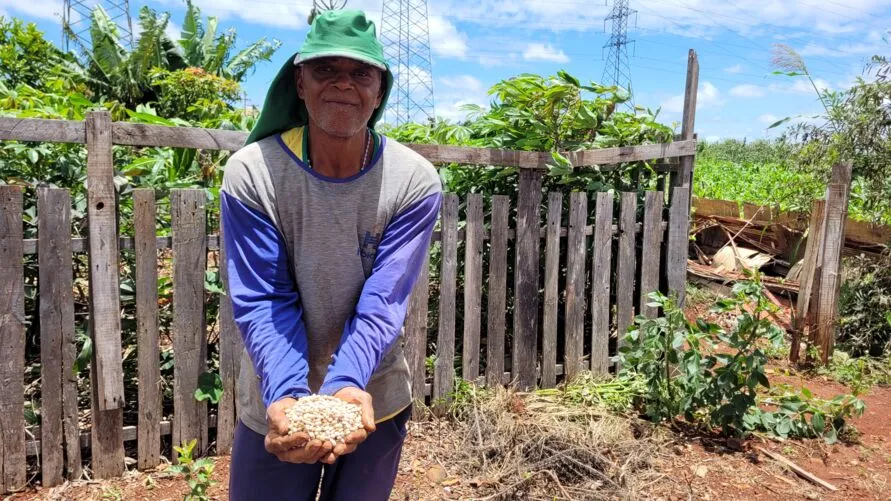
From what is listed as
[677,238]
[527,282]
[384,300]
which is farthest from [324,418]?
[677,238]

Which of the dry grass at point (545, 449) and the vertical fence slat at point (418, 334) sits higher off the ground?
the vertical fence slat at point (418, 334)

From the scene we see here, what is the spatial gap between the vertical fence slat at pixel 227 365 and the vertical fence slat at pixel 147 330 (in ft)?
1.00

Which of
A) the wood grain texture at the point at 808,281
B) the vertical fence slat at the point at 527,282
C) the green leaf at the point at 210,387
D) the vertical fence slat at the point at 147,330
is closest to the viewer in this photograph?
the vertical fence slat at the point at 147,330

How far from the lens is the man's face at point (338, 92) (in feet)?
5.71

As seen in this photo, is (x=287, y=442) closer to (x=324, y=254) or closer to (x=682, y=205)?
(x=324, y=254)

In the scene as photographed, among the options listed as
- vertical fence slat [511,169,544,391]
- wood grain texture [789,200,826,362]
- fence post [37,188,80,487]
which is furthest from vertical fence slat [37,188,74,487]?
wood grain texture [789,200,826,362]

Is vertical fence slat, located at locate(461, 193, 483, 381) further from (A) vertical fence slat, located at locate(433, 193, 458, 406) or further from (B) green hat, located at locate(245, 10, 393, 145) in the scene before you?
(B) green hat, located at locate(245, 10, 393, 145)

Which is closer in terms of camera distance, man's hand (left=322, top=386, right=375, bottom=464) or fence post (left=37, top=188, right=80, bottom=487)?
man's hand (left=322, top=386, right=375, bottom=464)

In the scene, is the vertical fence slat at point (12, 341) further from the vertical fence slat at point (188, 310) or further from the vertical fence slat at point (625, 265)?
the vertical fence slat at point (625, 265)

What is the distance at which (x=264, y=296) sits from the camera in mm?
1738

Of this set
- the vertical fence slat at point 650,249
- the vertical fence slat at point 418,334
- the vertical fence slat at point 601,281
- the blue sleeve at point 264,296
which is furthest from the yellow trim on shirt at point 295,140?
the vertical fence slat at point 650,249

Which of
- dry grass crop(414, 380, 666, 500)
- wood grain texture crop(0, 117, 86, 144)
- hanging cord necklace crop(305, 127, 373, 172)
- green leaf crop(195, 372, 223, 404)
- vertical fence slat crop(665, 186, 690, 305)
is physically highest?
wood grain texture crop(0, 117, 86, 144)

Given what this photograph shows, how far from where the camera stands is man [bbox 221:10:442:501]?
1.69 meters

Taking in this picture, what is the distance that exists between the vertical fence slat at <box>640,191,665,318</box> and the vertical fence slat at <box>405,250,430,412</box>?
1.70 m
